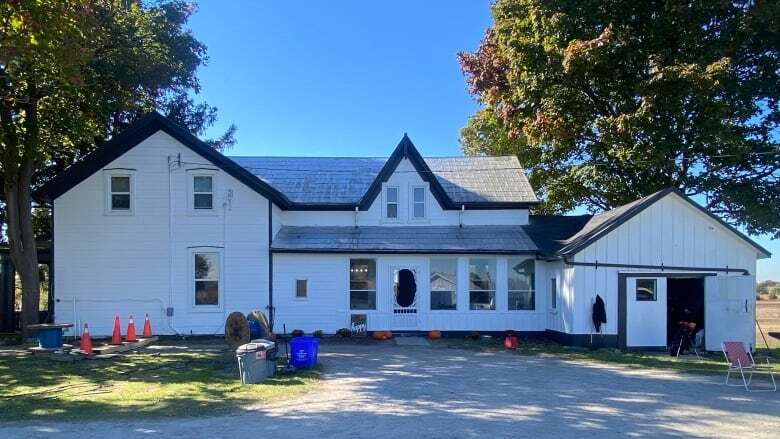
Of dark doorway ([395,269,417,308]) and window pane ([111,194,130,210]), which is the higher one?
window pane ([111,194,130,210])

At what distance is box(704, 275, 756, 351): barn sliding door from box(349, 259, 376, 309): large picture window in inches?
421

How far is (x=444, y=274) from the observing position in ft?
68.2

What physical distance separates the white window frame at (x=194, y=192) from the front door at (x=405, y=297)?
6560 mm

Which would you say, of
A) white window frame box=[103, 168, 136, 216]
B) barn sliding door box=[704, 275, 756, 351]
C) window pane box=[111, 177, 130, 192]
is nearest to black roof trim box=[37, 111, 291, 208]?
white window frame box=[103, 168, 136, 216]

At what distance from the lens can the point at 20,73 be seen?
16.6 meters

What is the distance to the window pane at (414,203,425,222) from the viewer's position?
22.0 m

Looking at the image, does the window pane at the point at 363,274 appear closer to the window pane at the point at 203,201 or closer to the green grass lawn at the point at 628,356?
the green grass lawn at the point at 628,356

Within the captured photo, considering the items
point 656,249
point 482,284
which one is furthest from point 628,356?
point 482,284

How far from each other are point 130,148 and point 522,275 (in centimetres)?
1419

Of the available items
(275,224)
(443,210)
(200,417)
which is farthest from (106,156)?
(200,417)

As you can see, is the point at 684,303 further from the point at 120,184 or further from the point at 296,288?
the point at 120,184

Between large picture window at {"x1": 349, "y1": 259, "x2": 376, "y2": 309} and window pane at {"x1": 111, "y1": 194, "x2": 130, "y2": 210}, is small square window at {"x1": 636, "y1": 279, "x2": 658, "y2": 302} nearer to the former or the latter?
large picture window at {"x1": 349, "y1": 259, "x2": 376, "y2": 309}

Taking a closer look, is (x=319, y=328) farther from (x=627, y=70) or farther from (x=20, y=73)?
(x=627, y=70)

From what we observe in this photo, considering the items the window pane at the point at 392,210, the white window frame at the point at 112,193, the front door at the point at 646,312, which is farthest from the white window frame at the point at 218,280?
the front door at the point at 646,312
